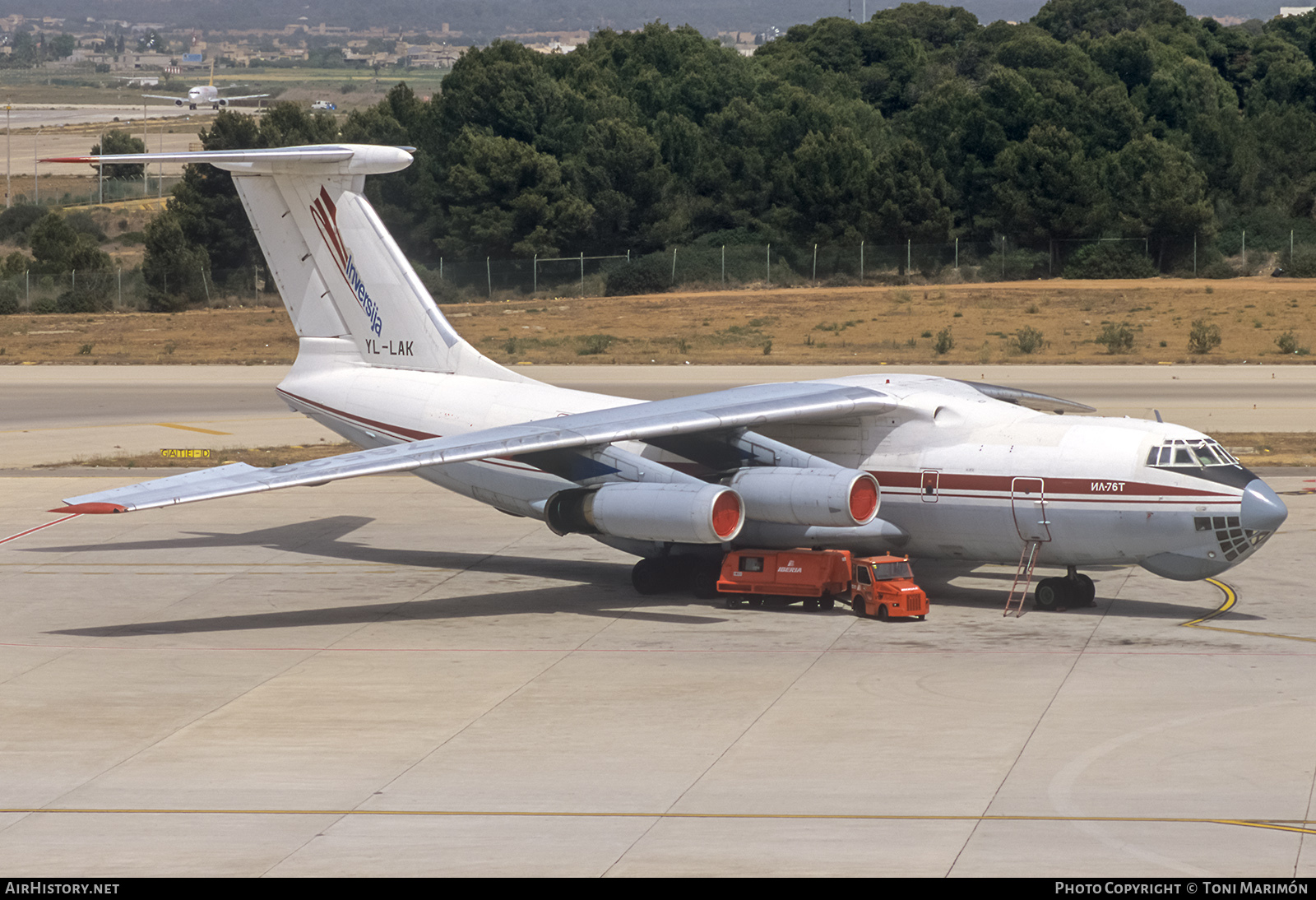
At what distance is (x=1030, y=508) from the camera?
66.5 ft

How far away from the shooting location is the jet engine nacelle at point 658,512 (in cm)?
1984

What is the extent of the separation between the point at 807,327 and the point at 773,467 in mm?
45707

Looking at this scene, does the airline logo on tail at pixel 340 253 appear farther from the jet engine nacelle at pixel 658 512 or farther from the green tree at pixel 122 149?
the green tree at pixel 122 149

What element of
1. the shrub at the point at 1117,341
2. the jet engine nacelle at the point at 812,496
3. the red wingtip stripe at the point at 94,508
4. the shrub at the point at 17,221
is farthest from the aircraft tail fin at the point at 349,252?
the shrub at the point at 17,221

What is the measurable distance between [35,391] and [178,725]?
1416 inches

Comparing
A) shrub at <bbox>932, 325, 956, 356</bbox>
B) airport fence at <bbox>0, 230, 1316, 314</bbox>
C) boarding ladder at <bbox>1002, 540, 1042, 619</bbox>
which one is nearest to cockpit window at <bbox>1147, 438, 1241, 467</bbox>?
boarding ladder at <bbox>1002, 540, 1042, 619</bbox>

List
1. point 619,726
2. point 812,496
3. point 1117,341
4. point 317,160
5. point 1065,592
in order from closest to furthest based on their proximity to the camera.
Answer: point 619,726
point 812,496
point 1065,592
point 317,160
point 1117,341

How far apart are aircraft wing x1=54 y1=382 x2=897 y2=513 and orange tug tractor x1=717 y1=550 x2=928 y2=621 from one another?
196cm

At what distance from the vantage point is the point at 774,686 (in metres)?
17.1

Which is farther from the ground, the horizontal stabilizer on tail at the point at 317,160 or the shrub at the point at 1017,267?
the horizontal stabilizer on tail at the point at 317,160

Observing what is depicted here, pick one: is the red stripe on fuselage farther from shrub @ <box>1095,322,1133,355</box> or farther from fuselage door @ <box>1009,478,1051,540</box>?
shrub @ <box>1095,322,1133,355</box>

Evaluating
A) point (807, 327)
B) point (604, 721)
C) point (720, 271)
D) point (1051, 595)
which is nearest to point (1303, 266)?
point (807, 327)

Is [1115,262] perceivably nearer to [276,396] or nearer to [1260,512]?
[276,396]

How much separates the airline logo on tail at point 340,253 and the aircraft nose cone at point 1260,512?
44.5 ft
